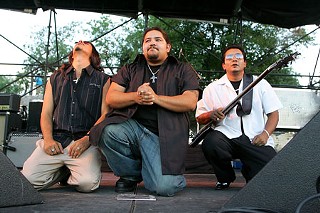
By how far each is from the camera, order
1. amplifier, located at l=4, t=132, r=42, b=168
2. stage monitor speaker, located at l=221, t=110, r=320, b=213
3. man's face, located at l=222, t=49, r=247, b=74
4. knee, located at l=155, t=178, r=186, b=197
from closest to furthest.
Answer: stage monitor speaker, located at l=221, t=110, r=320, b=213
knee, located at l=155, t=178, r=186, b=197
man's face, located at l=222, t=49, r=247, b=74
amplifier, located at l=4, t=132, r=42, b=168

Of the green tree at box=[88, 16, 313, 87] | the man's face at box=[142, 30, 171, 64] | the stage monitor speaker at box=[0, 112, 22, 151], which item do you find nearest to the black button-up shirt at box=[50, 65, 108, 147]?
the man's face at box=[142, 30, 171, 64]

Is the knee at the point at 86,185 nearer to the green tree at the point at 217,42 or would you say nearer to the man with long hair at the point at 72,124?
the man with long hair at the point at 72,124

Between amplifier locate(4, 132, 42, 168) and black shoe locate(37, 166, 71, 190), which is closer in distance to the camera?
black shoe locate(37, 166, 71, 190)

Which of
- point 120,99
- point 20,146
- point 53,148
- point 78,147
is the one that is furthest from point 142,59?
point 20,146

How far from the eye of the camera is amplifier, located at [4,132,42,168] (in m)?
4.33

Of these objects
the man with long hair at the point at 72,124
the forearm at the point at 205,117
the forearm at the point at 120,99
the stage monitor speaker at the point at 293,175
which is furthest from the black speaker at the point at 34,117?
the stage monitor speaker at the point at 293,175

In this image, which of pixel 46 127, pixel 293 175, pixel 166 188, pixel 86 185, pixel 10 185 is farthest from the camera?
pixel 46 127

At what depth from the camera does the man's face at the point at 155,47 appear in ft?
8.55

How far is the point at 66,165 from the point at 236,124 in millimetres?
1251

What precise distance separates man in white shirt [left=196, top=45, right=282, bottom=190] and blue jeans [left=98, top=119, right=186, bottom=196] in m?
0.39

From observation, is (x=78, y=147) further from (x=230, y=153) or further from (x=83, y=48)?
(x=230, y=153)

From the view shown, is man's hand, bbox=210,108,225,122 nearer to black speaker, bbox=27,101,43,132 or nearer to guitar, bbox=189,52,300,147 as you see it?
guitar, bbox=189,52,300,147

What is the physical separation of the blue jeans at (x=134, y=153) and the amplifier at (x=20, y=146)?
84.1 inches

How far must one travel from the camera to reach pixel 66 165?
259cm
